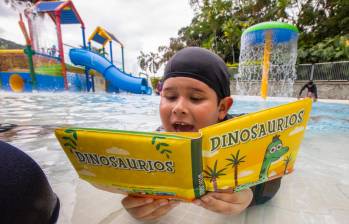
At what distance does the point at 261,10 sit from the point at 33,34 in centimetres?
1802

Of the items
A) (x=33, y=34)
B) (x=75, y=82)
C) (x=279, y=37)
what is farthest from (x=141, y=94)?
(x=279, y=37)

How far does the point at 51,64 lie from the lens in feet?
40.2

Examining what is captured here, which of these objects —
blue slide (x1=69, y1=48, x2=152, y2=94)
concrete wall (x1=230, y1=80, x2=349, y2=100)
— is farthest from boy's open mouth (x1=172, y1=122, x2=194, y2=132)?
concrete wall (x1=230, y1=80, x2=349, y2=100)

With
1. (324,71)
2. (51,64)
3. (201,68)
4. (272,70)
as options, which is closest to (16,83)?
(51,64)

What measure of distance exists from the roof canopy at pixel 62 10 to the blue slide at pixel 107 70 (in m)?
1.78

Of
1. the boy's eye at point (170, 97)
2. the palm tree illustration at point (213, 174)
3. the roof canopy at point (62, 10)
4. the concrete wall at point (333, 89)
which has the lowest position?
the concrete wall at point (333, 89)

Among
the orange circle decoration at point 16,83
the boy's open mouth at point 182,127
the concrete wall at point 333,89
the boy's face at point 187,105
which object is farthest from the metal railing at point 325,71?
the orange circle decoration at point 16,83

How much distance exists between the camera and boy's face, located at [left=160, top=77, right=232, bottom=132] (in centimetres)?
128

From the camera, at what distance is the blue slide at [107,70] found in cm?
1344

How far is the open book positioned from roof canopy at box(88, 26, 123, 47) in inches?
651

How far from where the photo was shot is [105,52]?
17.1 m

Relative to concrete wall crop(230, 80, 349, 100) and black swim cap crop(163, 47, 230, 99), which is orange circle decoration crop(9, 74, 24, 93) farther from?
concrete wall crop(230, 80, 349, 100)

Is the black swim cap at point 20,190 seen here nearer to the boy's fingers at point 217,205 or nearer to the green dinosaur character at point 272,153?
the boy's fingers at point 217,205

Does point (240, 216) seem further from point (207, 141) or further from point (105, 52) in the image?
point (105, 52)
